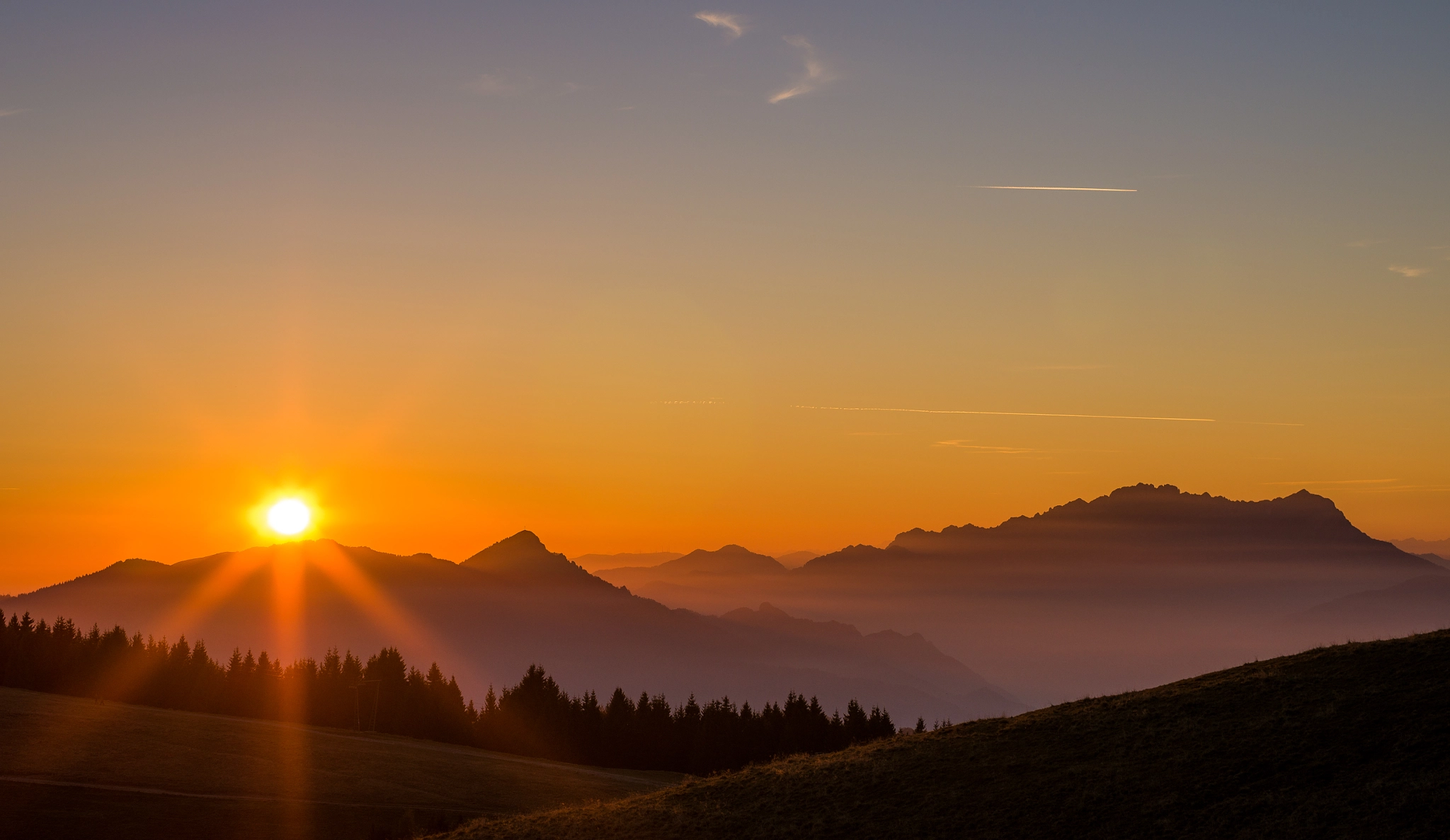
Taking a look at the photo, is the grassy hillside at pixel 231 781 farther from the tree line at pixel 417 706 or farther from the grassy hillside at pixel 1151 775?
the tree line at pixel 417 706

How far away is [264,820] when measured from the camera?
6228 cm

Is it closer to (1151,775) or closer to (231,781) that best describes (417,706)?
(231,781)

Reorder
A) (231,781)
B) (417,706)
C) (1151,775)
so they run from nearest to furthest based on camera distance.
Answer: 1. (1151,775)
2. (231,781)
3. (417,706)

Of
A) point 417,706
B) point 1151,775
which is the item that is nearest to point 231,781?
point 1151,775

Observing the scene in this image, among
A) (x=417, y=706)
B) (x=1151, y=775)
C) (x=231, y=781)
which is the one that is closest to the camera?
(x=1151, y=775)

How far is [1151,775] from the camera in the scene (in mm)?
35250

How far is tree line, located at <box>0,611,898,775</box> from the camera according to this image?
14050 centimetres

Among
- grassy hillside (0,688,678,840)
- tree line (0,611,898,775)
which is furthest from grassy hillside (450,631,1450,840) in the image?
tree line (0,611,898,775)

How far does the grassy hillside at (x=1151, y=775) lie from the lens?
30.8 metres

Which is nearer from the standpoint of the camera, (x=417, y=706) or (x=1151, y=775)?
(x=1151, y=775)

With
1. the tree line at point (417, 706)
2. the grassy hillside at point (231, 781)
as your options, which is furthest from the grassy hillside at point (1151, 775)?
the tree line at point (417, 706)

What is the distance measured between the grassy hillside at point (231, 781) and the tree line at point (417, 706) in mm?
44963

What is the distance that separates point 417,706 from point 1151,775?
133 meters

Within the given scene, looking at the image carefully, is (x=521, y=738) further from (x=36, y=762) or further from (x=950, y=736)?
(x=950, y=736)
